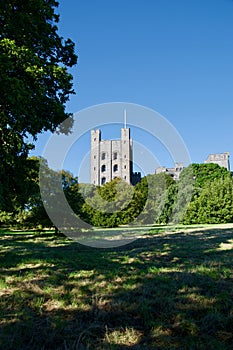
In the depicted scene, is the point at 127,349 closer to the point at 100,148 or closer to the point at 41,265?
the point at 41,265

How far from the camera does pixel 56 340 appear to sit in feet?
8.95

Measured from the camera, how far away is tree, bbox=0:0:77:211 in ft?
22.6

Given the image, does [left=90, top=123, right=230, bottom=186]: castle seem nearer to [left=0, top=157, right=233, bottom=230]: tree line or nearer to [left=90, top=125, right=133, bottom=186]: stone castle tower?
[left=90, top=125, right=133, bottom=186]: stone castle tower

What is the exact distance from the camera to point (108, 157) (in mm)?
42469

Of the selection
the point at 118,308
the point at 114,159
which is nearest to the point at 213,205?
the point at 114,159

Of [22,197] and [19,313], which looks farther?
[22,197]

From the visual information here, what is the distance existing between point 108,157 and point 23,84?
3565 cm

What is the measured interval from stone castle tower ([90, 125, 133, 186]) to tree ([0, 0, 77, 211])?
53.8 ft

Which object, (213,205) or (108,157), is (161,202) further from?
(108,157)

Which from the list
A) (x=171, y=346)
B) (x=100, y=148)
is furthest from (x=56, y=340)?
(x=100, y=148)

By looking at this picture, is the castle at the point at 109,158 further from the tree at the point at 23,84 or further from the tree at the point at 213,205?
the tree at the point at 23,84

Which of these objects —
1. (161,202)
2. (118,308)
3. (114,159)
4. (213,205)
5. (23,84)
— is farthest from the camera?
(114,159)

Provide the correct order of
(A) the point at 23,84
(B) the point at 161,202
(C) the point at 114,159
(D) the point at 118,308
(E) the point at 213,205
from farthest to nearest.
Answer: (C) the point at 114,159 → (B) the point at 161,202 → (E) the point at 213,205 → (A) the point at 23,84 → (D) the point at 118,308

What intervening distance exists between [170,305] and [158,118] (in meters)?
9.20
